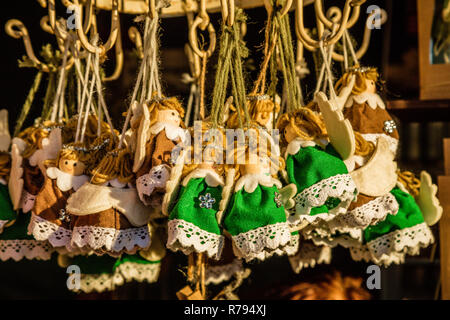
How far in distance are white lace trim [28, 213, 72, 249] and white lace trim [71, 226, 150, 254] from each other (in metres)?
0.06

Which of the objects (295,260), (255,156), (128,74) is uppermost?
(128,74)

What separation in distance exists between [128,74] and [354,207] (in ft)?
2.99

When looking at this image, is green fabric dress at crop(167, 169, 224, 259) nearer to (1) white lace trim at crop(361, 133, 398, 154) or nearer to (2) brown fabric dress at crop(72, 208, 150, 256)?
(2) brown fabric dress at crop(72, 208, 150, 256)

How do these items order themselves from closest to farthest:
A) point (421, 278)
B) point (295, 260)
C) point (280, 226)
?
point (280, 226) < point (295, 260) < point (421, 278)

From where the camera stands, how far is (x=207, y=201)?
30.9 inches

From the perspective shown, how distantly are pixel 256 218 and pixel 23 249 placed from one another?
19.3 inches

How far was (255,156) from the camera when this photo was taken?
81cm

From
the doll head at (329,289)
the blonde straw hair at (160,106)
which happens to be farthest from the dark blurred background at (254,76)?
the blonde straw hair at (160,106)

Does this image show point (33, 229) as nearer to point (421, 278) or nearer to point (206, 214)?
point (206, 214)

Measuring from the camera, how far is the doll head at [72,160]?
910mm

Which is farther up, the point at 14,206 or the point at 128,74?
the point at 128,74

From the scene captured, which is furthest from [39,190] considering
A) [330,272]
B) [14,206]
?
[330,272]

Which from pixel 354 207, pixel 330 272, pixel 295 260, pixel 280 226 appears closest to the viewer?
pixel 280 226

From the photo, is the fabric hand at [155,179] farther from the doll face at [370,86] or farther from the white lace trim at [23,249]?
the doll face at [370,86]
